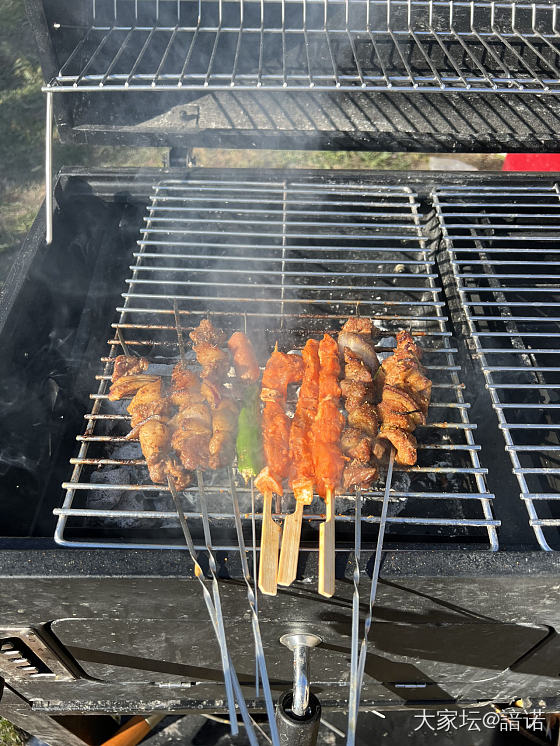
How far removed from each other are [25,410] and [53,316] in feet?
2.44

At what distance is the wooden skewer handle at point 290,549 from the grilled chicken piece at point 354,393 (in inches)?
28.1

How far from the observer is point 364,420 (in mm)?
2961

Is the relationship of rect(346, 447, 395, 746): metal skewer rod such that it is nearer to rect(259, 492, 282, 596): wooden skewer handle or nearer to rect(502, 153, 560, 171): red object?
rect(259, 492, 282, 596): wooden skewer handle

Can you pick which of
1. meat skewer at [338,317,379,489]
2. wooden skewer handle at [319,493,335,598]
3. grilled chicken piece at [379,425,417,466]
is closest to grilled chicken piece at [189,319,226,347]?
meat skewer at [338,317,379,489]

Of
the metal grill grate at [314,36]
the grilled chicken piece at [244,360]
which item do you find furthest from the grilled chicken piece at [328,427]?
the metal grill grate at [314,36]

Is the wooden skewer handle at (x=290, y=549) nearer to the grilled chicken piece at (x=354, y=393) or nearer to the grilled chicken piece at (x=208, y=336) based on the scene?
the grilled chicken piece at (x=354, y=393)

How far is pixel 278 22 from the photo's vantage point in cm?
393

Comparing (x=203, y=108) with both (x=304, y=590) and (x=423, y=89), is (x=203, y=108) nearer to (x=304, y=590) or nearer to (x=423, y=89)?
(x=423, y=89)

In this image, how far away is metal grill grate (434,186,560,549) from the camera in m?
3.23

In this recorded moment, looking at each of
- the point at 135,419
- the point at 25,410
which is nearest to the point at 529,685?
the point at 135,419

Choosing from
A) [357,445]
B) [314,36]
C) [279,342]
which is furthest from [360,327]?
[314,36]

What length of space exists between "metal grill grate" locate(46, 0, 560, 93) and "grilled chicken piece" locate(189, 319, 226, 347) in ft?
5.71

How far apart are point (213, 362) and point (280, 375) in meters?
0.41

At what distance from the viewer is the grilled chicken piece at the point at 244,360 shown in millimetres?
3211
